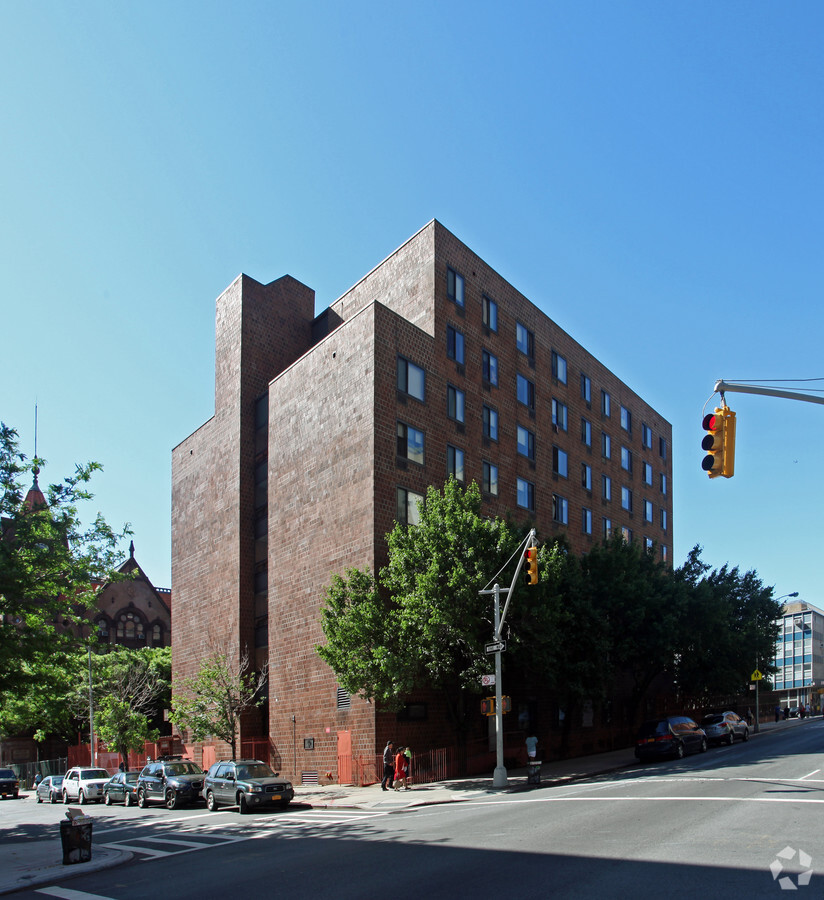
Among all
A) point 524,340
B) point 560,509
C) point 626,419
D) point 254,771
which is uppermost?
point 524,340

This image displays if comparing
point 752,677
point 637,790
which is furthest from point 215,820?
point 752,677

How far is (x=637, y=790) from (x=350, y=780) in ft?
46.3

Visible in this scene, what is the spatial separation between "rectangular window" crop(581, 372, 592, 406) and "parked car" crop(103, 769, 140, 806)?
3322 centimetres

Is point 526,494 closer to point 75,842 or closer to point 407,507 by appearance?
point 407,507

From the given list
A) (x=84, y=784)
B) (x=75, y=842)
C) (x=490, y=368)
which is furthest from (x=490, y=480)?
(x=75, y=842)

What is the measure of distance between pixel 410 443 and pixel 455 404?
4.53 m

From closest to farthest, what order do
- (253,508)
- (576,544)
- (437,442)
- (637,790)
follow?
(637,790), (437,442), (253,508), (576,544)

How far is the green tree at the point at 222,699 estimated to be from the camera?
39.1m

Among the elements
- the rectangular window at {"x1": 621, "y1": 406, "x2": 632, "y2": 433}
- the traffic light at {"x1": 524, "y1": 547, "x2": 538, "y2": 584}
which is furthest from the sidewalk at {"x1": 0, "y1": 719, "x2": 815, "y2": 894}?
the rectangular window at {"x1": 621, "y1": 406, "x2": 632, "y2": 433}

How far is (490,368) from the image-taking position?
4366cm

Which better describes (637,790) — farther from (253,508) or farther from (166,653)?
(166,653)

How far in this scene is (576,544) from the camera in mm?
50250

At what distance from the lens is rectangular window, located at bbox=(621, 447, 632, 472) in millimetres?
58906

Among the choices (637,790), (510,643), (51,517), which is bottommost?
(637,790)
